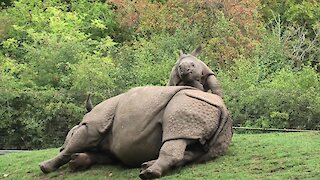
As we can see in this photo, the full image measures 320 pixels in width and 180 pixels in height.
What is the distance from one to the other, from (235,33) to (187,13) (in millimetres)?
1789

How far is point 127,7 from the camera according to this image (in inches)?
942

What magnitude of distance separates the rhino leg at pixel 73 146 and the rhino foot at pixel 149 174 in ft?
4.49

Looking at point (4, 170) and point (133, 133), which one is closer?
point (133, 133)

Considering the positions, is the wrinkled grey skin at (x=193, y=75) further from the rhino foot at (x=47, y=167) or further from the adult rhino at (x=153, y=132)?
the rhino foot at (x=47, y=167)

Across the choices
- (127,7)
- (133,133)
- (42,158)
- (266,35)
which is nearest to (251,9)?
(266,35)

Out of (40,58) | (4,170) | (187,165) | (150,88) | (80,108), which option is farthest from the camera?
(40,58)

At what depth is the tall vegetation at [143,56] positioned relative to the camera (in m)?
15.0

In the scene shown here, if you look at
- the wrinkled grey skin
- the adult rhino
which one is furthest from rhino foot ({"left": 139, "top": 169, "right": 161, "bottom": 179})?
the wrinkled grey skin

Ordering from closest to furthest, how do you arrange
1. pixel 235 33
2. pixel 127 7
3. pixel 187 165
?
pixel 187 165 < pixel 235 33 < pixel 127 7

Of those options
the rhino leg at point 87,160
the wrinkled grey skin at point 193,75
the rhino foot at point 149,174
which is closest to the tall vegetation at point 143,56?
the wrinkled grey skin at point 193,75

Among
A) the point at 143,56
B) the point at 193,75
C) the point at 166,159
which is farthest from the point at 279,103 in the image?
the point at 166,159

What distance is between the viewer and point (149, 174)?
6.11 m

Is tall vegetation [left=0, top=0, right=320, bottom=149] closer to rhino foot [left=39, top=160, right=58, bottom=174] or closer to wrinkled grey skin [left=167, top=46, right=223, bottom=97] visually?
wrinkled grey skin [left=167, top=46, right=223, bottom=97]

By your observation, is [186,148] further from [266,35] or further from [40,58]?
[266,35]
